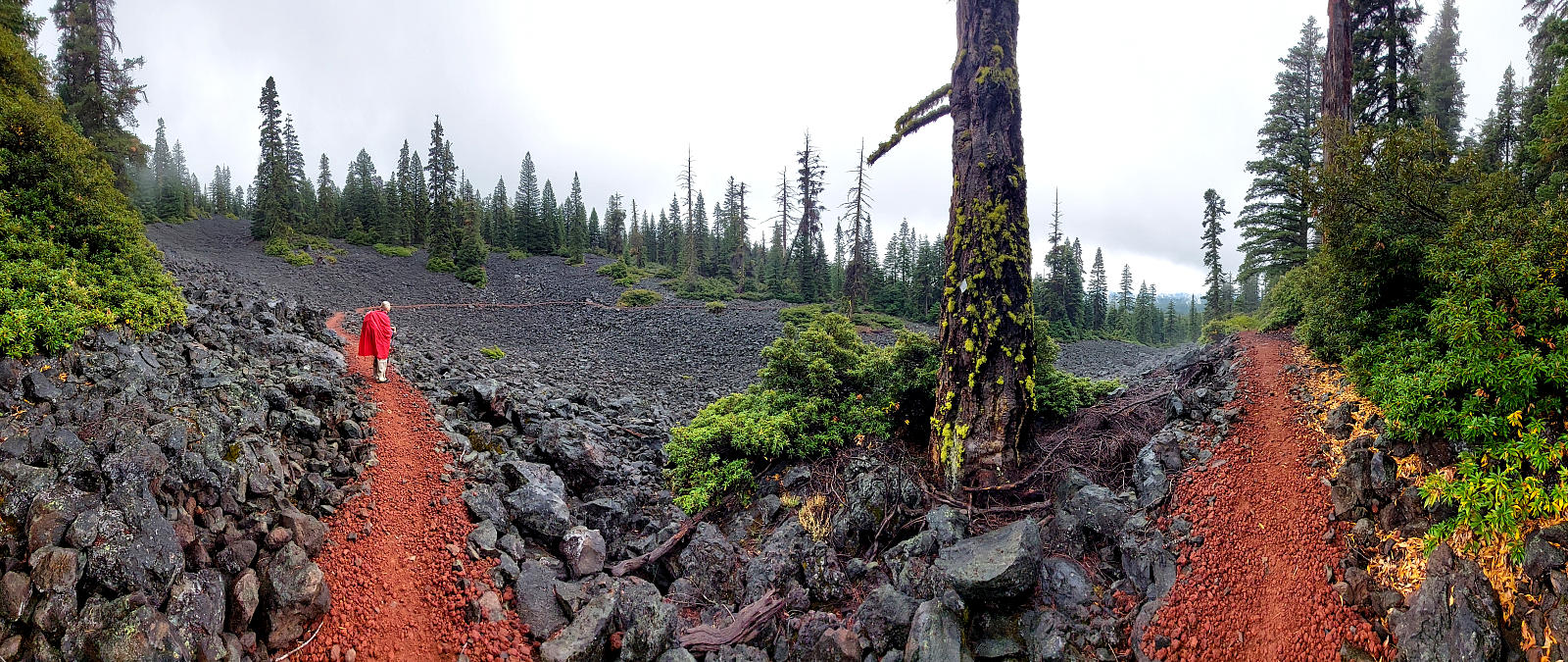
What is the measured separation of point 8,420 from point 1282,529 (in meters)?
9.76

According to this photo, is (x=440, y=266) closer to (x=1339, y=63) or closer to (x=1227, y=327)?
(x=1227, y=327)

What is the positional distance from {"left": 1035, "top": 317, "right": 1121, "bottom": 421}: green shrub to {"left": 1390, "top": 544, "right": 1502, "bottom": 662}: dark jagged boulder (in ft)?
11.9

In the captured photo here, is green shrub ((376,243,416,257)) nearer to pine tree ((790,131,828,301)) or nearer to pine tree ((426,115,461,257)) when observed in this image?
pine tree ((426,115,461,257))

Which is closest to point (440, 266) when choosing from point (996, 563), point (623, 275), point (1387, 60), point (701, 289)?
point (623, 275)

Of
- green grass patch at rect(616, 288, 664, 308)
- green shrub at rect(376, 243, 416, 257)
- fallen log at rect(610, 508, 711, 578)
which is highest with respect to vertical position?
green shrub at rect(376, 243, 416, 257)

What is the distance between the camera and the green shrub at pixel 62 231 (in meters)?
5.37

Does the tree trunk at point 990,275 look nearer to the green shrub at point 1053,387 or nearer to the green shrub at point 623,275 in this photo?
the green shrub at point 1053,387

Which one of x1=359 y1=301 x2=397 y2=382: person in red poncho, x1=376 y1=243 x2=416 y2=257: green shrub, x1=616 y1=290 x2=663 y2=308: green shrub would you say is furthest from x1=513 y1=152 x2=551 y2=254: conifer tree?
x1=359 y1=301 x2=397 y2=382: person in red poncho

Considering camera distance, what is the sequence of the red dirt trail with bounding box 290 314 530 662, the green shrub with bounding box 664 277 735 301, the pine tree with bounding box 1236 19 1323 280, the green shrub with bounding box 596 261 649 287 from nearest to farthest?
1. the red dirt trail with bounding box 290 314 530 662
2. the pine tree with bounding box 1236 19 1323 280
3. the green shrub with bounding box 664 277 735 301
4. the green shrub with bounding box 596 261 649 287

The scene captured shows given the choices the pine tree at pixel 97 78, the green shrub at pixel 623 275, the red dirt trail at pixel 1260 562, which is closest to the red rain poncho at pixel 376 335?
the red dirt trail at pixel 1260 562

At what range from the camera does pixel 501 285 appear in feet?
115

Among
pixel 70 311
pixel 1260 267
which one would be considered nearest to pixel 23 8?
pixel 70 311

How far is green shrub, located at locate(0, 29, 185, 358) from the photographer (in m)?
5.37

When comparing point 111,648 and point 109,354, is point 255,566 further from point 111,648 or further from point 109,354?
point 109,354
